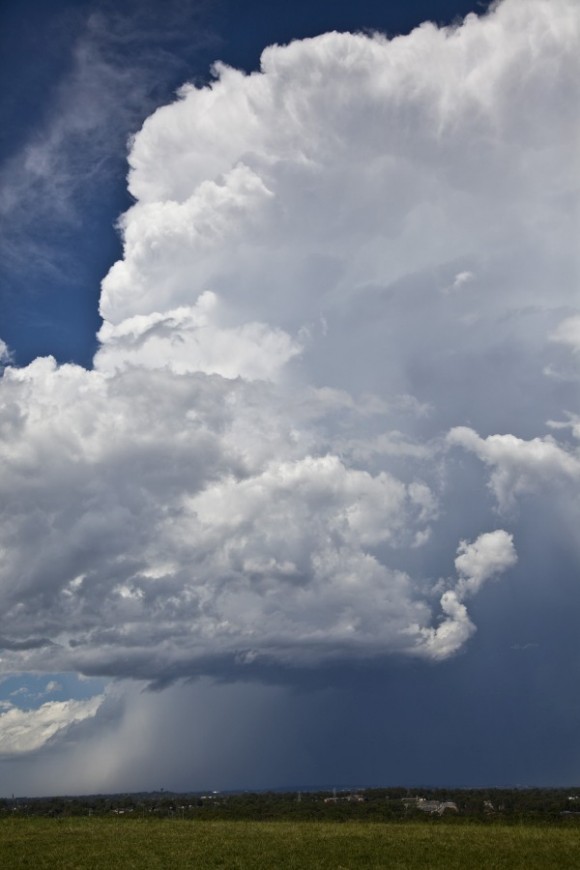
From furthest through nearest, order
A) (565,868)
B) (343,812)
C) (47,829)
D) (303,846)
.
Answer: (343,812)
(47,829)
(303,846)
(565,868)

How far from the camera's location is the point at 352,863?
43.9 meters

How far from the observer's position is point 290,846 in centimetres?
4847

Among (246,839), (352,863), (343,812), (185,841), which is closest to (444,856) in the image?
(352,863)

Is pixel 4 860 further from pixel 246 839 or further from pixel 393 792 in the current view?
pixel 393 792

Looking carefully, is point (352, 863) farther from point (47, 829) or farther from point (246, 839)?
point (47, 829)

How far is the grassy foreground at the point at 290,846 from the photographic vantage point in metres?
44.3

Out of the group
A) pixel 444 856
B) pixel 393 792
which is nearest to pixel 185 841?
pixel 444 856

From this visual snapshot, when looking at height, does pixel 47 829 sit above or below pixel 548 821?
above

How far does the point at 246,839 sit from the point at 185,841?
4263 millimetres

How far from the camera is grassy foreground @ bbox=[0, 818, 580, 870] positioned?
1743 inches

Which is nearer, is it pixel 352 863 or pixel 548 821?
pixel 352 863

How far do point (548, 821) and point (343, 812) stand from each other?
92.7ft

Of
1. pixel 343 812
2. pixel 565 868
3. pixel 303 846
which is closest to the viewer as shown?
pixel 565 868

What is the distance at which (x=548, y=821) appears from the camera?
63562 mm
